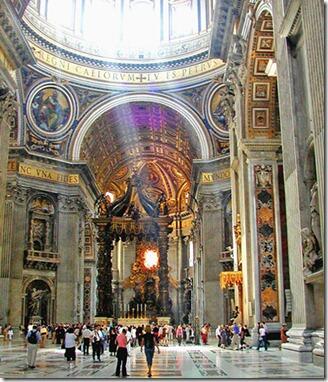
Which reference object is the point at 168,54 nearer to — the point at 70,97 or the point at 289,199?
the point at 70,97

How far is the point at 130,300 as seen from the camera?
132ft

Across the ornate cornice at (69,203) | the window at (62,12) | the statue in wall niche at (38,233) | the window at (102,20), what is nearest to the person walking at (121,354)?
the statue in wall niche at (38,233)

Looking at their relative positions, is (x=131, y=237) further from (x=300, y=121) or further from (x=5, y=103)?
(x=300, y=121)

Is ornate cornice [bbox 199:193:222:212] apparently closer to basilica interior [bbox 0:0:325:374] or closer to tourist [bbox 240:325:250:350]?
basilica interior [bbox 0:0:325:374]

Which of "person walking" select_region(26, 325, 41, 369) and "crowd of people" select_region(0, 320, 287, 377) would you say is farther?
"person walking" select_region(26, 325, 41, 369)

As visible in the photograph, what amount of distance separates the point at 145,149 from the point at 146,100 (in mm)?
8170

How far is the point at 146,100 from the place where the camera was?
3105 cm

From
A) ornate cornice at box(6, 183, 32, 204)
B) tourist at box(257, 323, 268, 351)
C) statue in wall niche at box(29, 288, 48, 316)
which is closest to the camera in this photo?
tourist at box(257, 323, 268, 351)

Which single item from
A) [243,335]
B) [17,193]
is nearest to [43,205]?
[17,193]

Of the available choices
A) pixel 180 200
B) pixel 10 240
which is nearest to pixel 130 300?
pixel 180 200

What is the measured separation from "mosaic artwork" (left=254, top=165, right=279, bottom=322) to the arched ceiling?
16468mm

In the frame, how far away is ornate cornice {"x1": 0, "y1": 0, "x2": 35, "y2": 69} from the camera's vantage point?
49.0 feet

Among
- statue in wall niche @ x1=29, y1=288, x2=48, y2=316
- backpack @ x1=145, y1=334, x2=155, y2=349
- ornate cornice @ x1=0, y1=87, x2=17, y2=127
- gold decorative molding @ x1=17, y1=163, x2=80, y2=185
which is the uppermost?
gold decorative molding @ x1=17, y1=163, x2=80, y2=185

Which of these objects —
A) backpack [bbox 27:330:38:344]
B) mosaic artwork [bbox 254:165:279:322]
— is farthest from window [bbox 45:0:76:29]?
backpack [bbox 27:330:38:344]
